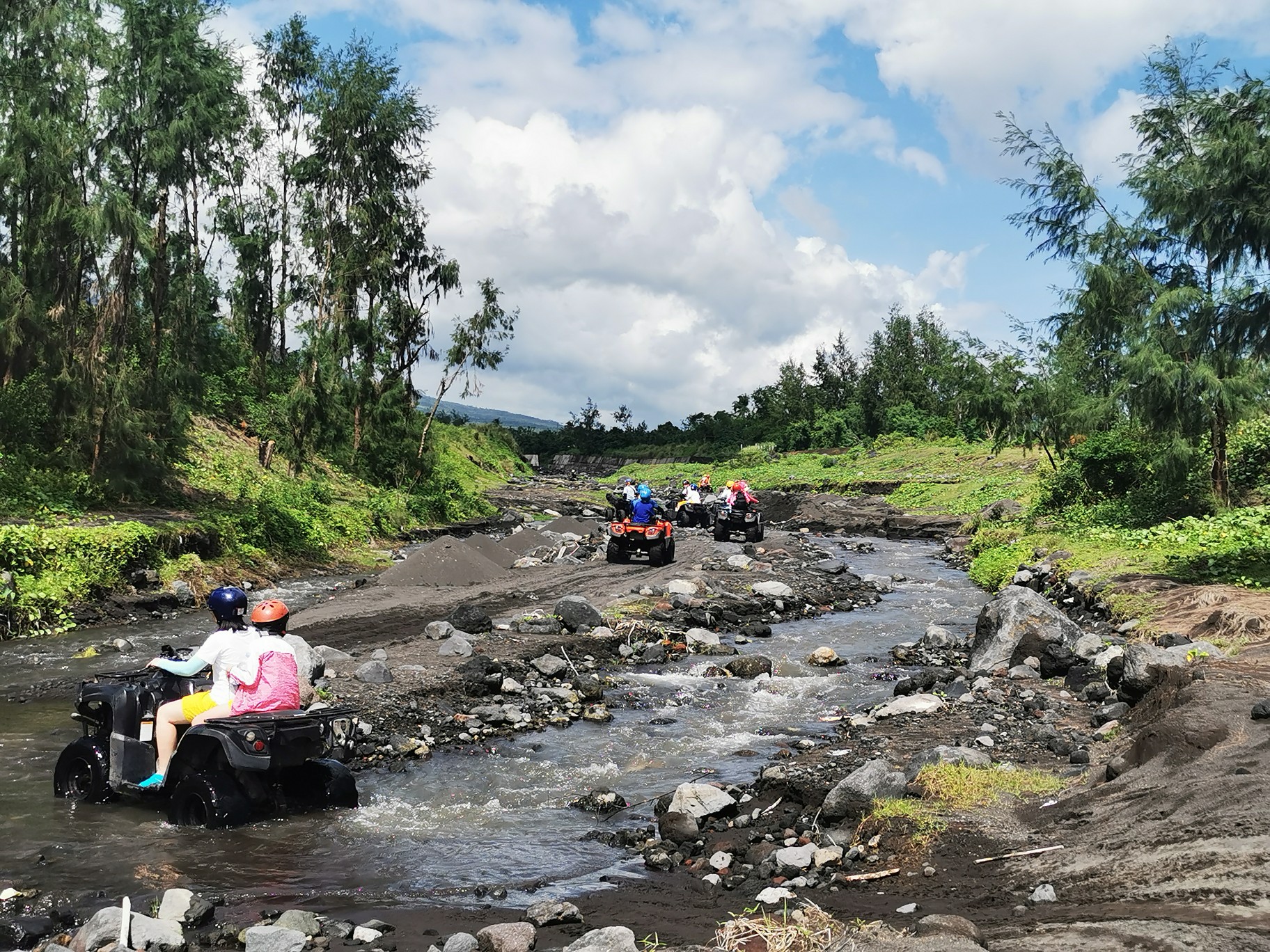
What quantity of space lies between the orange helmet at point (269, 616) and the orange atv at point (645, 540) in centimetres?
1539

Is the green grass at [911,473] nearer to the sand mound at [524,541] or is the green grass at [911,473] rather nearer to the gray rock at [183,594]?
the sand mound at [524,541]

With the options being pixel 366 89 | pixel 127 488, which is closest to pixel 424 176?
pixel 366 89

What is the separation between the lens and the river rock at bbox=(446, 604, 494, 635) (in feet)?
48.5

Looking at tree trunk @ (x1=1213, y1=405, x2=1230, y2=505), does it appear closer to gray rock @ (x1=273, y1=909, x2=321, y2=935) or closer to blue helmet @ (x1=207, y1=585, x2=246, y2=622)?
blue helmet @ (x1=207, y1=585, x2=246, y2=622)

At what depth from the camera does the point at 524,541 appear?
2872 cm

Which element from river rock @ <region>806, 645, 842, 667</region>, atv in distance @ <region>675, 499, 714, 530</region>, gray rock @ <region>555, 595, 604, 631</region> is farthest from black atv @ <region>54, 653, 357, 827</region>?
atv in distance @ <region>675, 499, 714, 530</region>

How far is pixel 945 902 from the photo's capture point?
5.26 m

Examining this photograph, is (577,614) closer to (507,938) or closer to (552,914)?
(552,914)

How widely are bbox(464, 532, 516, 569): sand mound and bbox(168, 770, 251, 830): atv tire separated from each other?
16.5m

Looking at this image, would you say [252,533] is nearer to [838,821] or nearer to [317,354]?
[317,354]

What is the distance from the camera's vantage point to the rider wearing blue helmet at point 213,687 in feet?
24.8

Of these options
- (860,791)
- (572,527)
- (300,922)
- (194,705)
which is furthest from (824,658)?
(572,527)

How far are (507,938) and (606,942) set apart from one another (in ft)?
2.13

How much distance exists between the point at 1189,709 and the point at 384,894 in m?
5.96
